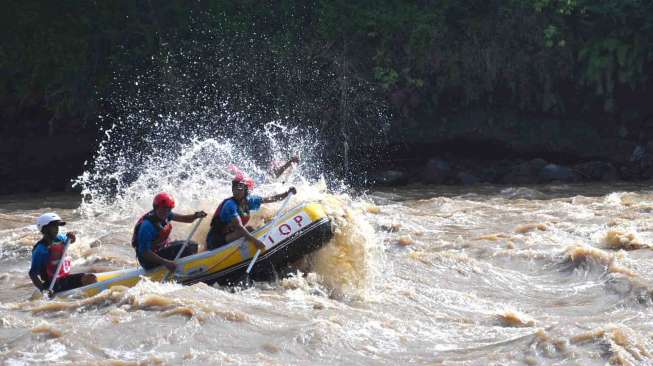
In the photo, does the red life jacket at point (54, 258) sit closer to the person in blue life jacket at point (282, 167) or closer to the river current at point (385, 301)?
the river current at point (385, 301)

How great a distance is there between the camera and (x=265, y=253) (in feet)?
31.9

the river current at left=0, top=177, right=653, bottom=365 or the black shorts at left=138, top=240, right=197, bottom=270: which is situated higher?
the black shorts at left=138, top=240, right=197, bottom=270

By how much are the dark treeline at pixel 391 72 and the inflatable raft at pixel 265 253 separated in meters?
9.87

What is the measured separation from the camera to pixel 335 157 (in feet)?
63.7

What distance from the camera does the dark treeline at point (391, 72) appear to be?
19.6 m

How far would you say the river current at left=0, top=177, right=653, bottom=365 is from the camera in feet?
24.7

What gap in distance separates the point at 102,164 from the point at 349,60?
5721 mm

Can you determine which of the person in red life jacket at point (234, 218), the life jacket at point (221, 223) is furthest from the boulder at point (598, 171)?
the life jacket at point (221, 223)

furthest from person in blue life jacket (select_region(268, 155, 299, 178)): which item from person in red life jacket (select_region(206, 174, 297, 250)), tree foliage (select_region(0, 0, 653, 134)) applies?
tree foliage (select_region(0, 0, 653, 134))

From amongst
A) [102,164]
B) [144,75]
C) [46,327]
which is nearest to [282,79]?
[144,75]

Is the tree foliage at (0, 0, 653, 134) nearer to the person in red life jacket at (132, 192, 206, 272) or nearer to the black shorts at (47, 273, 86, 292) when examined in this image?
the person in red life jacket at (132, 192, 206, 272)

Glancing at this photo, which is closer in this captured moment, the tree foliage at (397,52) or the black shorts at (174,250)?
the black shorts at (174,250)

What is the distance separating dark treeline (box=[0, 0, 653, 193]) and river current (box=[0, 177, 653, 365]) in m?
5.62

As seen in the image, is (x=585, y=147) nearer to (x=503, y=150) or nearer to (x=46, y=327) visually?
(x=503, y=150)
